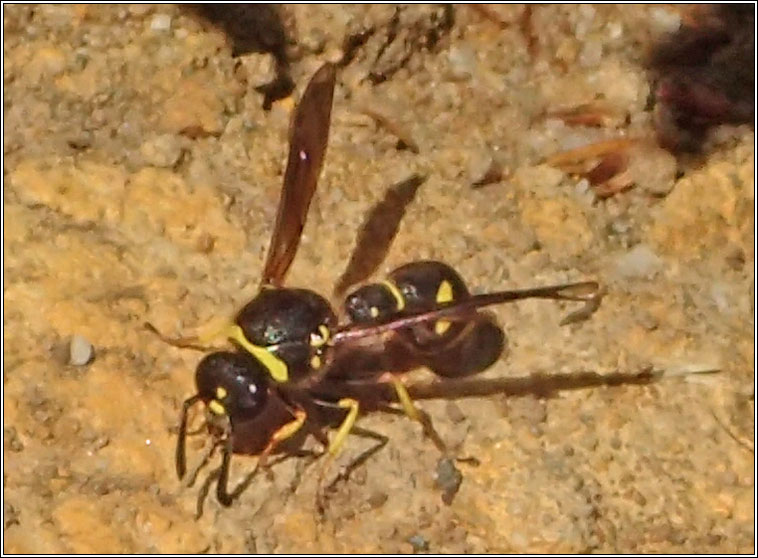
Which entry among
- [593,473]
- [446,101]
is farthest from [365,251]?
[593,473]

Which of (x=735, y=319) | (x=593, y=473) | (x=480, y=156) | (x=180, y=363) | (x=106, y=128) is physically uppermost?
(x=106, y=128)

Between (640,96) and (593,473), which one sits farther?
(640,96)

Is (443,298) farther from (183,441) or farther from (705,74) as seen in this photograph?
(705,74)

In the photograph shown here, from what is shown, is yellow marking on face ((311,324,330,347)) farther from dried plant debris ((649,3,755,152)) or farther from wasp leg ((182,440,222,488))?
dried plant debris ((649,3,755,152))

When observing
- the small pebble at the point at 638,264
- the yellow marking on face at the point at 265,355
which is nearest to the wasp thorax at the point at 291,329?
the yellow marking on face at the point at 265,355

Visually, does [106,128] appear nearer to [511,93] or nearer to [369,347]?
[369,347]

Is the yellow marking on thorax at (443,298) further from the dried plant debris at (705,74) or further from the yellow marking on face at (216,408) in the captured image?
the dried plant debris at (705,74)

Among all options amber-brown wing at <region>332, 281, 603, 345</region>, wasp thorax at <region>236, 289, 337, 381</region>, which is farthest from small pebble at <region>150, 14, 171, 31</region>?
amber-brown wing at <region>332, 281, 603, 345</region>

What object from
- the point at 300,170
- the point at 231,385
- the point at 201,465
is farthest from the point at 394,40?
the point at 201,465
